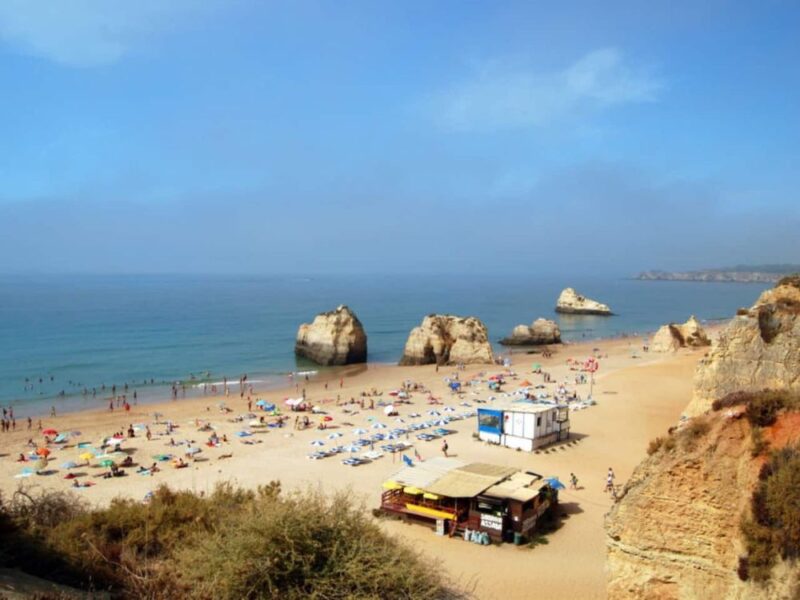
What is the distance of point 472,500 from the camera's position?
17.8 metres

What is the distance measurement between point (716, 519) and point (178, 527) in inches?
409

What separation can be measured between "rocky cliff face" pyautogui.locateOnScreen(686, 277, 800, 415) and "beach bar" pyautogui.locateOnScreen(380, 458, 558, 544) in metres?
10.4

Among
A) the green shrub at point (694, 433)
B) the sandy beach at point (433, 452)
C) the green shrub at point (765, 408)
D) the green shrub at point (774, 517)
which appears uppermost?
the green shrub at point (765, 408)

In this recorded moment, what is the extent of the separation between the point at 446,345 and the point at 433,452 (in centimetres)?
3035

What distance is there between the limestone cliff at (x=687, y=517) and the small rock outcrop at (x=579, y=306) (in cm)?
10638

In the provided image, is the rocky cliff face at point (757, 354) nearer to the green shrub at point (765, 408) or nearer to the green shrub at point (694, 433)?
the green shrub at point (765, 408)

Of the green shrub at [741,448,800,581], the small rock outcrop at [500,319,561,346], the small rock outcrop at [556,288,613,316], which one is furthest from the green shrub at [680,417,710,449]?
the small rock outcrop at [556,288,613,316]

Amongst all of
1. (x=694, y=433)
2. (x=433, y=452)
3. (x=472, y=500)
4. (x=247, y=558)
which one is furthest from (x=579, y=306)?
(x=247, y=558)

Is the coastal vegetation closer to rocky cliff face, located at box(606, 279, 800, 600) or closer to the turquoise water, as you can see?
rocky cliff face, located at box(606, 279, 800, 600)

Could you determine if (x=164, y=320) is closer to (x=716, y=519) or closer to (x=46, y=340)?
(x=46, y=340)

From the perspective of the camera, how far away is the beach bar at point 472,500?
56.7 feet

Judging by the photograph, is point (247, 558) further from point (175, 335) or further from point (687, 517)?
point (175, 335)

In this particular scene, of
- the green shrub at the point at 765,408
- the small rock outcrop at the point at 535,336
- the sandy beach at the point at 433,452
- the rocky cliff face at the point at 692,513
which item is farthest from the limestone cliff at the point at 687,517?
the small rock outcrop at the point at 535,336

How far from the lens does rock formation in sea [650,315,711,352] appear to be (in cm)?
6019
